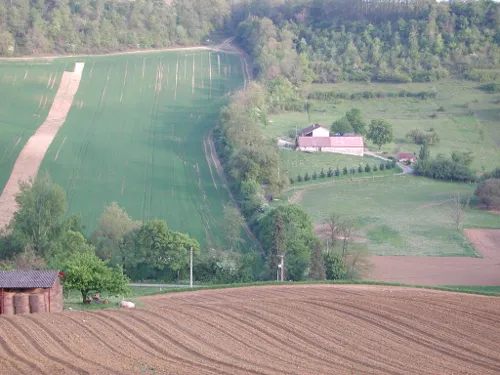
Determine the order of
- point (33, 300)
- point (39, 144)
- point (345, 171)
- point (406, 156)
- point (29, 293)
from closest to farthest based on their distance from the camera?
point (33, 300) → point (29, 293) → point (345, 171) → point (39, 144) → point (406, 156)

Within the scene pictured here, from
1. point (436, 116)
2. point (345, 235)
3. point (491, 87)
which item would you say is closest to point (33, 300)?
point (345, 235)

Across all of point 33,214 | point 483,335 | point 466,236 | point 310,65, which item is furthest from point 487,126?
point 483,335

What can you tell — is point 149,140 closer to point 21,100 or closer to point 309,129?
point 309,129

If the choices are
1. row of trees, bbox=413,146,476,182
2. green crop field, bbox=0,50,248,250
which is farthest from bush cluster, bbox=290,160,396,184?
green crop field, bbox=0,50,248,250

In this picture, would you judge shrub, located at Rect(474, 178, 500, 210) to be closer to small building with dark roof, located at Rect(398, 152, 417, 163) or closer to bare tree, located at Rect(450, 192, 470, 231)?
bare tree, located at Rect(450, 192, 470, 231)

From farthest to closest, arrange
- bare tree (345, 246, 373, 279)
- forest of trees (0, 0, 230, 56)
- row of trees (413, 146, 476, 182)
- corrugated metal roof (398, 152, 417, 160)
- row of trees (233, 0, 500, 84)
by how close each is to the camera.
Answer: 1. forest of trees (0, 0, 230, 56)
2. row of trees (233, 0, 500, 84)
3. corrugated metal roof (398, 152, 417, 160)
4. row of trees (413, 146, 476, 182)
5. bare tree (345, 246, 373, 279)

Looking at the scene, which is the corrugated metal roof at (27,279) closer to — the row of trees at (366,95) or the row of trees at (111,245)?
the row of trees at (111,245)

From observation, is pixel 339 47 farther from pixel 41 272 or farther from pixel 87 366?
pixel 87 366

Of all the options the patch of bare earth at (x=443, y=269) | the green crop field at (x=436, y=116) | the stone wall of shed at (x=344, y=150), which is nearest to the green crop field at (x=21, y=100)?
the green crop field at (x=436, y=116)
